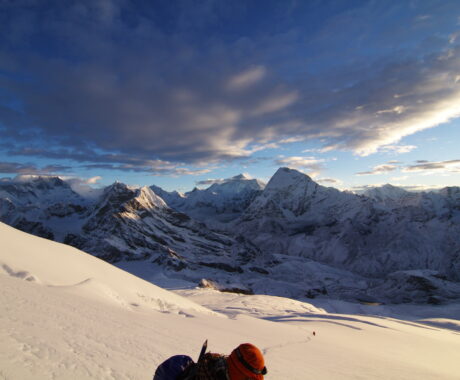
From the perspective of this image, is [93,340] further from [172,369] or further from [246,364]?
[246,364]

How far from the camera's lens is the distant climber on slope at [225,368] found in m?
3.40

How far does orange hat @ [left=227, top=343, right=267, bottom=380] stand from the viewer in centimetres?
339

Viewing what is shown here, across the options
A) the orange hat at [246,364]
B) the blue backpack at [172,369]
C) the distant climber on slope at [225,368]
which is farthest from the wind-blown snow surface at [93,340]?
the orange hat at [246,364]

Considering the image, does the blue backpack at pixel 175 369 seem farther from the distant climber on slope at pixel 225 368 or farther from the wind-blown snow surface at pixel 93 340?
the wind-blown snow surface at pixel 93 340

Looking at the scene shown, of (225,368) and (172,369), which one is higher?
(225,368)

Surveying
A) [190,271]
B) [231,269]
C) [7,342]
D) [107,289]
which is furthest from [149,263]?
[7,342]

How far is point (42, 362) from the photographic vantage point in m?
5.42

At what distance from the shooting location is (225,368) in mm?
3549

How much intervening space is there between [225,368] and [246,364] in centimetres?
34

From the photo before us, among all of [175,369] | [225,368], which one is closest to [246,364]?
[225,368]

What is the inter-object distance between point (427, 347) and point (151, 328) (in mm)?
21348

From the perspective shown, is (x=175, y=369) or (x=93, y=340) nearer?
(x=175, y=369)

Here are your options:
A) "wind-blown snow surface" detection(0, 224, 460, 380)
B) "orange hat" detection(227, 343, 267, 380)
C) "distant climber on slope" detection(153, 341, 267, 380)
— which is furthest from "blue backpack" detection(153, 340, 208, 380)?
"wind-blown snow surface" detection(0, 224, 460, 380)

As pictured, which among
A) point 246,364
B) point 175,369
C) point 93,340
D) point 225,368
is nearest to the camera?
point 246,364
